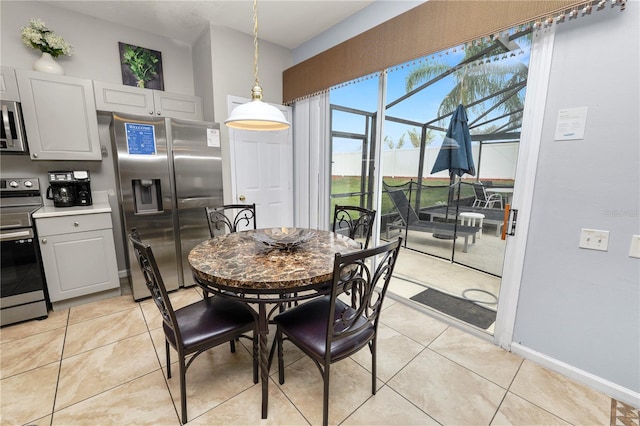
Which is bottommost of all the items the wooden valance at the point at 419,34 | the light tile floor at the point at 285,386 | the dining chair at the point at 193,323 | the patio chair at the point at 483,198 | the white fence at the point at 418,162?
the light tile floor at the point at 285,386

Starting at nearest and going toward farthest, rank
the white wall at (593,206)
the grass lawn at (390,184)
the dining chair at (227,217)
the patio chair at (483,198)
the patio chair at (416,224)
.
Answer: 1. the white wall at (593,206)
2. the dining chair at (227,217)
3. the patio chair at (483,198)
4. the grass lawn at (390,184)
5. the patio chair at (416,224)

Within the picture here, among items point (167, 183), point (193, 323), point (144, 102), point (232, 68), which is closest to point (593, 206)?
point (193, 323)

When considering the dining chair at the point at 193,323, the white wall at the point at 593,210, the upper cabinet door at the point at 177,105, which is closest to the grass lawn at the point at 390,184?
the white wall at the point at 593,210

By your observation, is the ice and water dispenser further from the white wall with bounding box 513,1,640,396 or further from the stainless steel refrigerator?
the white wall with bounding box 513,1,640,396

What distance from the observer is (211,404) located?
152 cm

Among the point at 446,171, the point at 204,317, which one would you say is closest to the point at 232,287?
the point at 204,317

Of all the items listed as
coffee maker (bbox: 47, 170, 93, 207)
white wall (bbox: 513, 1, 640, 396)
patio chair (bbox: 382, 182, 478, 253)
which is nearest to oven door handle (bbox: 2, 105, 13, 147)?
coffee maker (bbox: 47, 170, 93, 207)

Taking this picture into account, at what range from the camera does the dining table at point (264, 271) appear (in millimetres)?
1300

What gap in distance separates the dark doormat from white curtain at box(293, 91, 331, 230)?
137 centimetres

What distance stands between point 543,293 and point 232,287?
78.6 inches

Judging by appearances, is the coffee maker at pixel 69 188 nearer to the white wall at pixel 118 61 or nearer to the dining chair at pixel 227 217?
the white wall at pixel 118 61

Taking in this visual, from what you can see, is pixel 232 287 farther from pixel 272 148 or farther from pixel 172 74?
pixel 172 74

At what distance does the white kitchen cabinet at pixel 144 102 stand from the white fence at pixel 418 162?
1.80 meters

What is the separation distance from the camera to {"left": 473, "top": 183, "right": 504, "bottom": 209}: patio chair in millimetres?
3048
